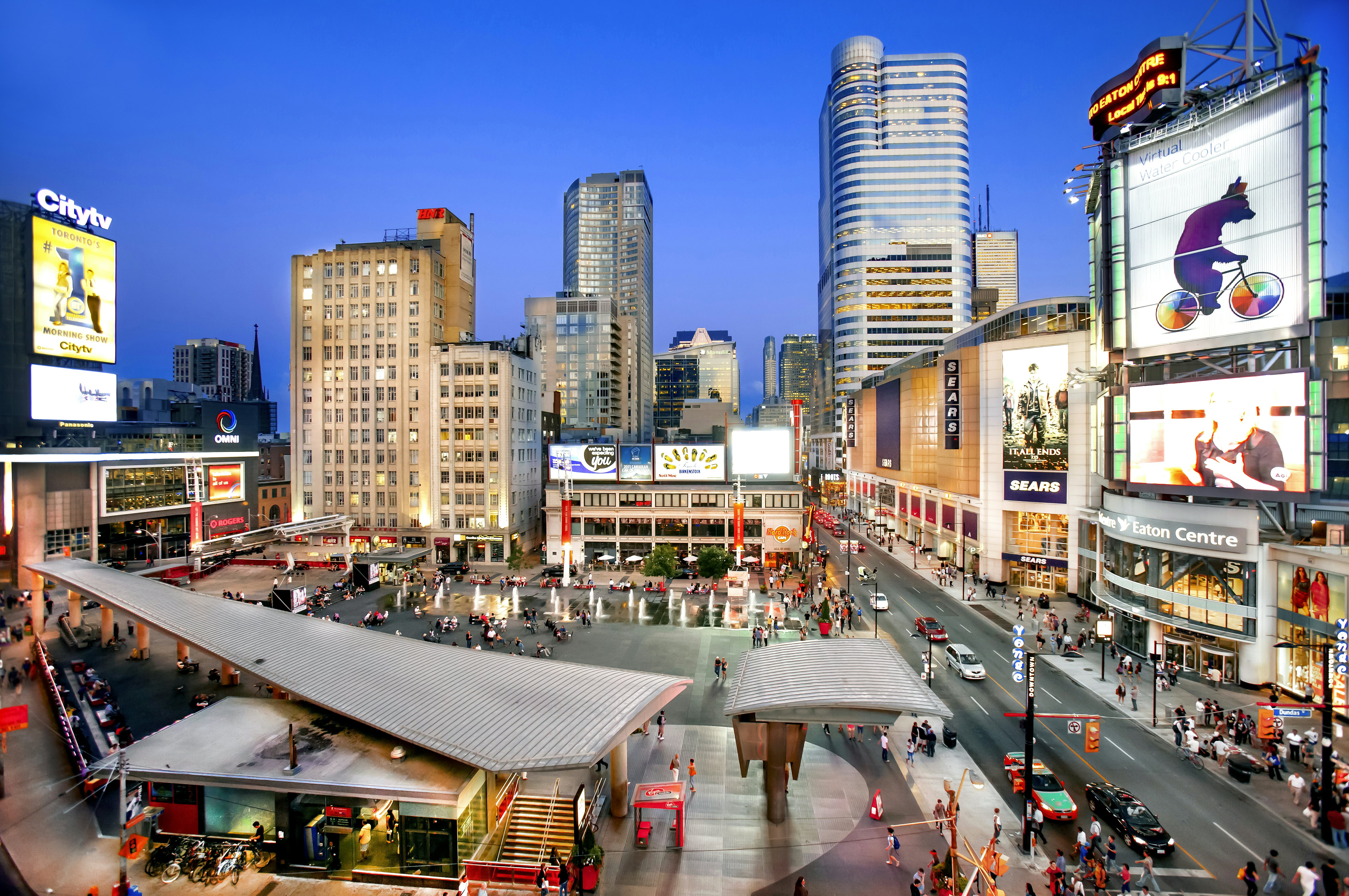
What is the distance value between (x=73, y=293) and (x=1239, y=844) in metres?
87.2

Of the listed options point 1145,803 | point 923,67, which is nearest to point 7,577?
point 1145,803

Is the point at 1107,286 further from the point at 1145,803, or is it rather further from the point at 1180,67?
the point at 1145,803

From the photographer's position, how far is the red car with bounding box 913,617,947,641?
41188mm

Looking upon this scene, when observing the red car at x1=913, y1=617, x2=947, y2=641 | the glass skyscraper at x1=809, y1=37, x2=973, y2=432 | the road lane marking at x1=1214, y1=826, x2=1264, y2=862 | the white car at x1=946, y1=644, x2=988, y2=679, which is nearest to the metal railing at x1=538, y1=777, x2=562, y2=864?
the road lane marking at x1=1214, y1=826, x2=1264, y2=862

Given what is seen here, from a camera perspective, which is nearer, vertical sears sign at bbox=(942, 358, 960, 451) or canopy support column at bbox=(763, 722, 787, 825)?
canopy support column at bbox=(763, 722, 787, 825)

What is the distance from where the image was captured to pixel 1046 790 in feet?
71.3

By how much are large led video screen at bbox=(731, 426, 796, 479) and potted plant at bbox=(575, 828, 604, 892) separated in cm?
5337

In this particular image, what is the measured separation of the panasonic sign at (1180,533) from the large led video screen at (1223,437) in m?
2.00

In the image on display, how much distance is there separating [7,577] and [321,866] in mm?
64108

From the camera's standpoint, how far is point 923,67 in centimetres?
14388

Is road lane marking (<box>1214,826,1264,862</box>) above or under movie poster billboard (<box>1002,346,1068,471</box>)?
under

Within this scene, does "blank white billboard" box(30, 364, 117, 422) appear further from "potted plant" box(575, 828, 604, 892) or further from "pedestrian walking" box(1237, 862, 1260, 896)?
"pedestrian walking" box(1237, 862, 1260, 896)

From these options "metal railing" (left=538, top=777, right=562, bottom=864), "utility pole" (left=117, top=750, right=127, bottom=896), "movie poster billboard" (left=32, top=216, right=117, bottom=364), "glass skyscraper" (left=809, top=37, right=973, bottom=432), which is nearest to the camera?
"utility pole" (left=117, top=750, right=127, bottom=896)

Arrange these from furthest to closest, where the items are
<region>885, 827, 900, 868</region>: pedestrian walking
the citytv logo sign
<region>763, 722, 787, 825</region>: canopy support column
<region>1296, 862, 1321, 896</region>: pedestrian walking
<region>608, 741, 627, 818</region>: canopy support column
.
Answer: the citytv logo sign → <region>608, 741, 627, 818</region>: canopy support column → <region>763, 722, 787, 825</region>: canopy support column → <region>885, 827, 900, 868</region>: pedestrian walking → <region>1296, 862, 1321, 896</region>: pedestrian walking
